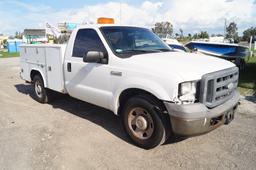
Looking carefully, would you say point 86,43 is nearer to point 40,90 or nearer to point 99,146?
point 99,146

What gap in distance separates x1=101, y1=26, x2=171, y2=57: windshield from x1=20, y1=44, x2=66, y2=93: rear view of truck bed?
4.56 feet

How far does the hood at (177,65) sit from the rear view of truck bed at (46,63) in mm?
2201

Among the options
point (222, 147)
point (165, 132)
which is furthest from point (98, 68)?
point (222, 147)

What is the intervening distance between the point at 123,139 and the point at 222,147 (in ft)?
5.46

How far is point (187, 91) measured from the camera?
3.48 m

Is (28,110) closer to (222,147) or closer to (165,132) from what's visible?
(165,132)

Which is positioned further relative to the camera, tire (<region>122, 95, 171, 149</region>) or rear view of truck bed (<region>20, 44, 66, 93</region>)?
rear view of truck bed (<region>20, 44, 66, 93</region>)

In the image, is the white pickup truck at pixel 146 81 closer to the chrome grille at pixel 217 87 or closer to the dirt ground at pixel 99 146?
the chrome grille at pixel 217 87

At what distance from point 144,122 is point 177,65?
3.41 feet

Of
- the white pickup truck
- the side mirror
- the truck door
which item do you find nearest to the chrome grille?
the white pickup truck

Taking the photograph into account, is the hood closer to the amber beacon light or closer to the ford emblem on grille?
the ford emblem on grille

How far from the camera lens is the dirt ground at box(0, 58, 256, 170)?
3619 millimetres

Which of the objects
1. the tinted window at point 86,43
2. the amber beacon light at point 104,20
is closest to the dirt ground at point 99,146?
the tinted window at point 86,43

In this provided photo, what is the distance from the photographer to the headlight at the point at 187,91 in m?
3.45
